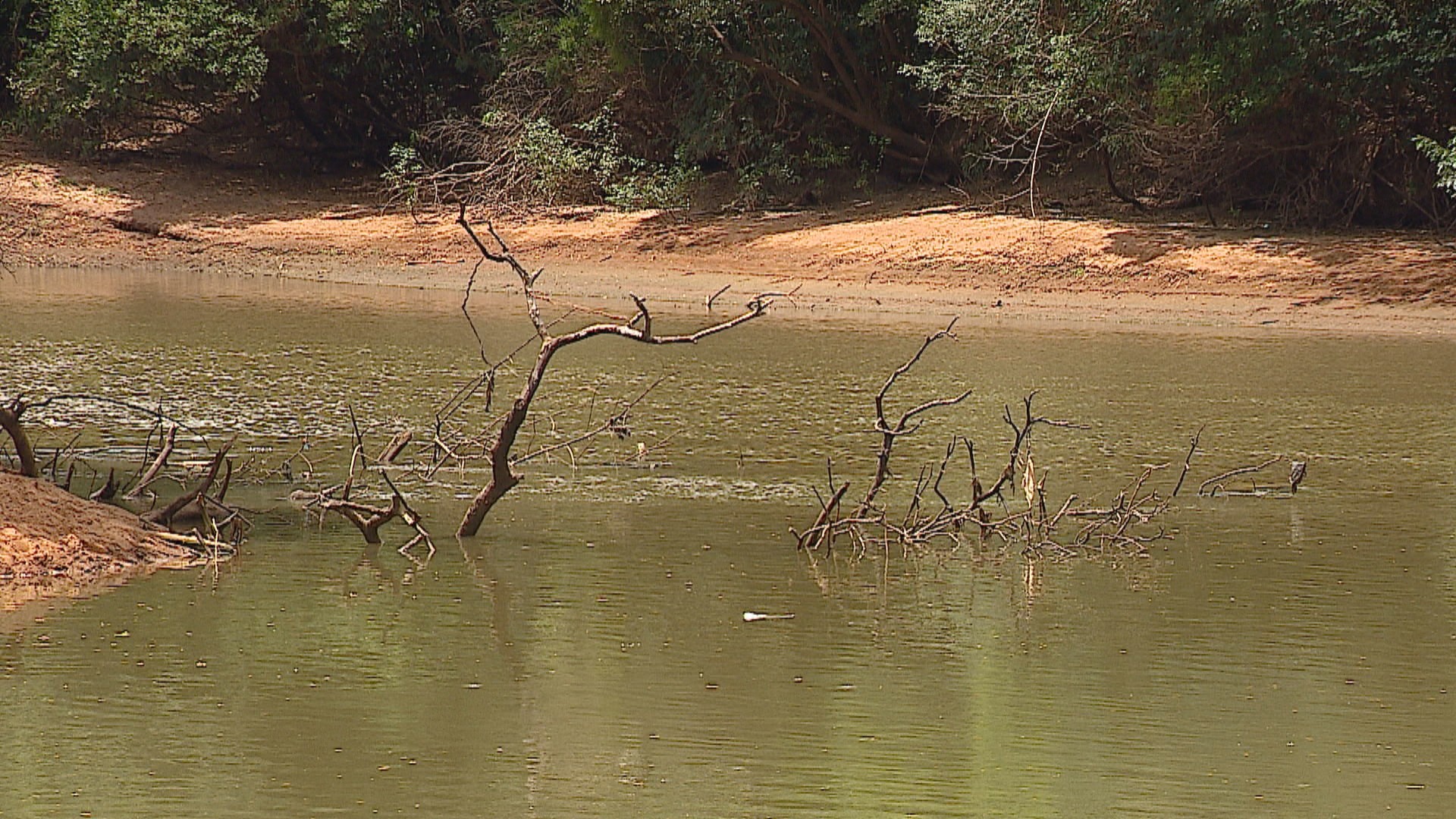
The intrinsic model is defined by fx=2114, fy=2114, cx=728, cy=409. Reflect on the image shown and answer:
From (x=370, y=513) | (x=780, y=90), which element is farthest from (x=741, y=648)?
(x=780, y=90)

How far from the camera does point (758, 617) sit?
7277 millimetres

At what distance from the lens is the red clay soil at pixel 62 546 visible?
744 cm

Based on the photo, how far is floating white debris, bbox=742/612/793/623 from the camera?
7.25 m

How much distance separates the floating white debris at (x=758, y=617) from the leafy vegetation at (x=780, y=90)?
11.4m

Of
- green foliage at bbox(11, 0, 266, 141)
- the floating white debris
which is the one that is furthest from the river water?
green foliage at bbox(11, 0, 266, 141)

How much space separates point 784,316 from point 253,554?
11.1m

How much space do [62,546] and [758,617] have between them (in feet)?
8.39

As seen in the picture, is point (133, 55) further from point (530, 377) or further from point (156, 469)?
point (530, 377)

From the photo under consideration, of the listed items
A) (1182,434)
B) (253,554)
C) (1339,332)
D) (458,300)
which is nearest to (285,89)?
(458,300)

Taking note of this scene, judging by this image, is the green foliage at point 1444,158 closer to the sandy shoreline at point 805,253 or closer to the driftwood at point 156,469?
the sandy shoreline at point 805,253

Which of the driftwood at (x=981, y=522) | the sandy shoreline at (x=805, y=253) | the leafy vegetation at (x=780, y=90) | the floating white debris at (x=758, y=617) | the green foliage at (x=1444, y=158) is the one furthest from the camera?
the leafy vegetation at (x=780, y=90)

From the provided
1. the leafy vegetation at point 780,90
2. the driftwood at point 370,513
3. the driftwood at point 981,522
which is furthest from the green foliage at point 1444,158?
the driftwood at point 370,513

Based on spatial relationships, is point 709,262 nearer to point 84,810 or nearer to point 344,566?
point 344,566

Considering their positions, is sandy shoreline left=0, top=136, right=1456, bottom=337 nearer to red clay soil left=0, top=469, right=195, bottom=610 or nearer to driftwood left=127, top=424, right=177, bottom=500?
driftwood left=127, top=424, right=177, bottom=500
